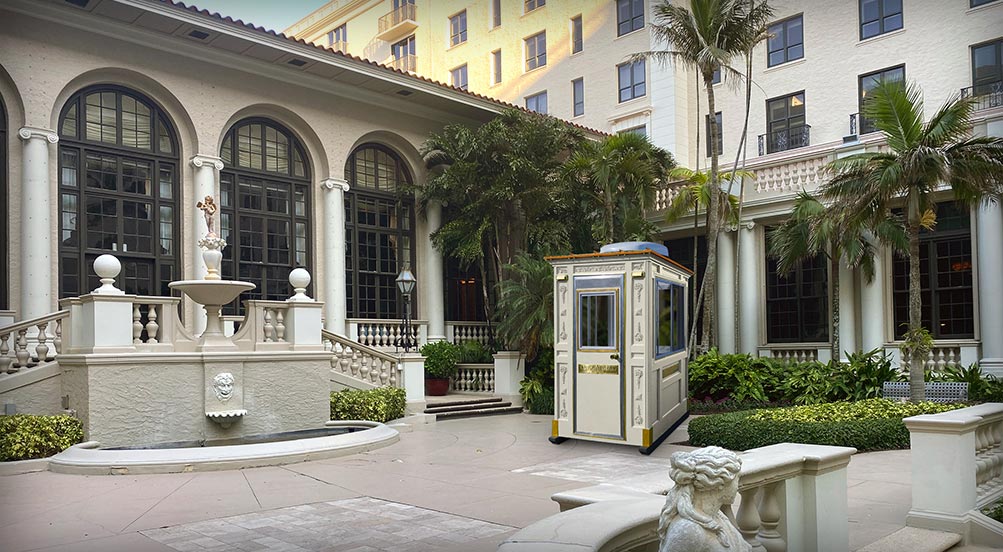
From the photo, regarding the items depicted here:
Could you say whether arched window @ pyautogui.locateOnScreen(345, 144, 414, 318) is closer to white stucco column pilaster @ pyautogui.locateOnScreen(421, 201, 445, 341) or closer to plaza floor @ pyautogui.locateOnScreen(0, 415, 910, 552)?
white stucco column pilaster @ pyautogui.locateOnScreen(421, 201, 445, 341)

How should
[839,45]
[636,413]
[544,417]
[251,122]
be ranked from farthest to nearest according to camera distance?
[839,45] < [251,122] < [544,417] < [636,413]

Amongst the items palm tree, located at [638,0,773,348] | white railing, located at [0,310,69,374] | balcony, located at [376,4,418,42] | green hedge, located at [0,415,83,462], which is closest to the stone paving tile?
balcony, located at [376,4,418,42]

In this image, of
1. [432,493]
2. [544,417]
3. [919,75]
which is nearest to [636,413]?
[432,493]

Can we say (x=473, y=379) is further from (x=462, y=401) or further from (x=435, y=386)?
(x=462, y=401)

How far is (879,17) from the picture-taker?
24.0m

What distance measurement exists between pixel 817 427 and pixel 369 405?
803 centimetres

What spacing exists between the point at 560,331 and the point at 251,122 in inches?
411

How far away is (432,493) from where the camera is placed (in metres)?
9.06

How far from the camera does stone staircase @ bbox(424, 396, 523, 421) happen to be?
17734 mm

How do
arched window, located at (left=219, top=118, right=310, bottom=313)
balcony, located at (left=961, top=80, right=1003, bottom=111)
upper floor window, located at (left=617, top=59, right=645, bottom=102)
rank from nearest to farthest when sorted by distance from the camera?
1. arched window, located at (left=219, top=118, right=310, bottom=313)
2. balcony, located at (left=961, top=80, right=1003, bottom=111)
3. upper floor window, located at (left=617, top=59, right=645, bottom=102)

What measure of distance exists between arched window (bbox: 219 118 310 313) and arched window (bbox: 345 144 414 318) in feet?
4.47

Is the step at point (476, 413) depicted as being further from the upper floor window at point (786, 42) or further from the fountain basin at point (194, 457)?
the upper floor window at point (786, 42)

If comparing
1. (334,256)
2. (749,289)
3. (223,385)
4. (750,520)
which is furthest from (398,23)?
(749,289)

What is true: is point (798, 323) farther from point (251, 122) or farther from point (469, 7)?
point (469, 7)
